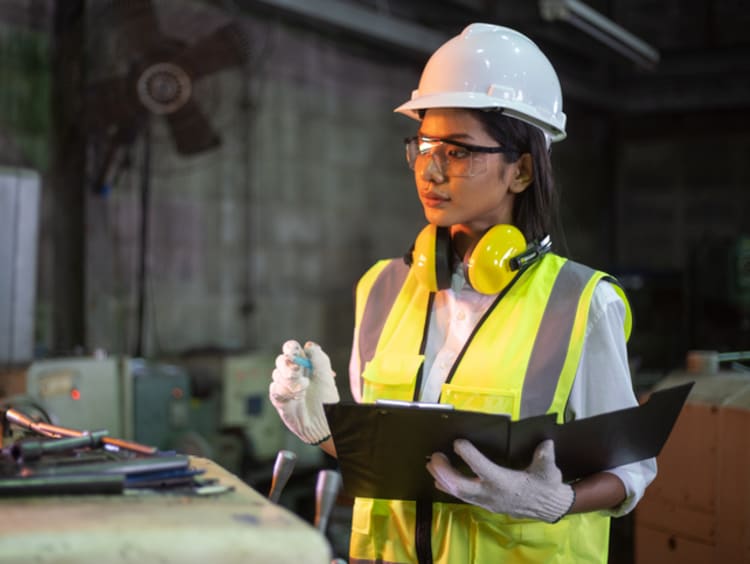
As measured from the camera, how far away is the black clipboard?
1.12 m

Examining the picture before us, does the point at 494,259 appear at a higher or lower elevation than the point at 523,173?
lower

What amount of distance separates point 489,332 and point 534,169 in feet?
1.00

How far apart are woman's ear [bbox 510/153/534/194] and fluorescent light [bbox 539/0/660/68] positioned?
2845 millimetres

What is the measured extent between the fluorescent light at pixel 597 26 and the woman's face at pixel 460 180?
2882 mm

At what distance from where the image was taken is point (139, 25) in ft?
11.9

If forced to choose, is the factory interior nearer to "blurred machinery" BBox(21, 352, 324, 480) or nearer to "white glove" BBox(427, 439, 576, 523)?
"blurred machinery" BBox(21, 352, 324, 480)

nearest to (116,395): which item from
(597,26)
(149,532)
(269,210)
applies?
(269,210)

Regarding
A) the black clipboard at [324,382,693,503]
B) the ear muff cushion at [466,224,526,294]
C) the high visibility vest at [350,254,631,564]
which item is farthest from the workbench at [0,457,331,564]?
the ear muff cushion at [466,224,526,294]

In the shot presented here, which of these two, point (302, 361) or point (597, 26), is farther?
point (597, 26)

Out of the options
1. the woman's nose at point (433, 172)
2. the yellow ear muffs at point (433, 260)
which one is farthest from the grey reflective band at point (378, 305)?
the woman's nose at point (433, 172)

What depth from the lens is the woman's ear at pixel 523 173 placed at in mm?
1460

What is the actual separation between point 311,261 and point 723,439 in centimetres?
347

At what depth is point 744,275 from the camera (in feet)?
16.1

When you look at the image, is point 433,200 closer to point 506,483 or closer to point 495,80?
point 495,80
